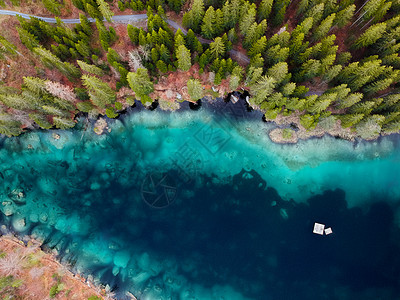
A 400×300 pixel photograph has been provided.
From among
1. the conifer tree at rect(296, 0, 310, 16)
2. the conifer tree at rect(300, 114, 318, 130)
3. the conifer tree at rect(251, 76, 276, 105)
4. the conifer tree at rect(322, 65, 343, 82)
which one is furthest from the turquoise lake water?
the conifer tree at rect(296, 0, 310, 16)

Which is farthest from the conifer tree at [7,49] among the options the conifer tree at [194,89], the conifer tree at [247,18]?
the conifer tree at [247,18]

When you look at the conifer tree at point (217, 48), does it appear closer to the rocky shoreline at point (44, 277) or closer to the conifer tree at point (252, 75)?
the conifer tree at point (252, 75)

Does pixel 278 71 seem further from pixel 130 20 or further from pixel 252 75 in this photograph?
pixel 130 20

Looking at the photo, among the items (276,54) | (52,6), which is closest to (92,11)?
(52,6)

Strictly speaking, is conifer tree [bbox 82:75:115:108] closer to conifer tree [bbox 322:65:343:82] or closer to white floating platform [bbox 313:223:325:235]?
conifer tree [bbox 322:65:343:82]

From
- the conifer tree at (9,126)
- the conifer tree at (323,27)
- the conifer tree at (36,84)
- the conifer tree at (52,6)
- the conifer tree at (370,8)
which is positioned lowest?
the conifer tree at (9,126)

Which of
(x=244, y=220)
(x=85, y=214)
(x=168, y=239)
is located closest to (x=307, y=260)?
(x=244, y=220)
